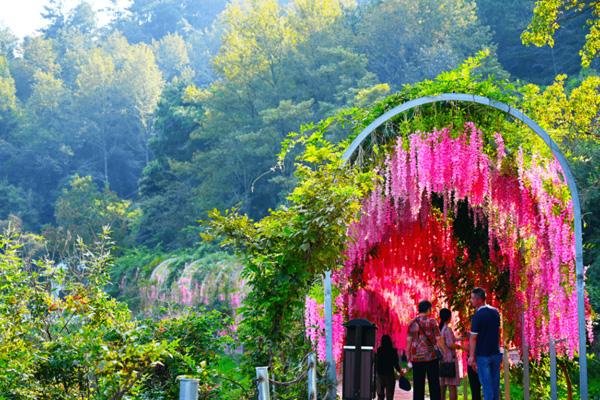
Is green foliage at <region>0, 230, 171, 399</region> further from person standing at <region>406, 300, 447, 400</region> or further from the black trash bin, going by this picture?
person standing at <region>406, 300, 447, 400</region>

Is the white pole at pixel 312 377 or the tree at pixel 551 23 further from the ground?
the tree at pixel 551 23

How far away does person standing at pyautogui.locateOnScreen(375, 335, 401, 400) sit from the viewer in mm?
12953

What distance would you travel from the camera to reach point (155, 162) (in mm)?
57219

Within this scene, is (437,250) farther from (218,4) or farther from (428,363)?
(218,4)

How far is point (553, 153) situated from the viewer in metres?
10.9

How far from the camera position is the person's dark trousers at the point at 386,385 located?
12.9 metres

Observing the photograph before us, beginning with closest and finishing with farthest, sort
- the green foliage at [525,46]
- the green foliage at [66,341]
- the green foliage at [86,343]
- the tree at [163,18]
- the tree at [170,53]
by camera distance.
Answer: the green foliage at [66,341], the green foliage at [86,343], the green foliage at [525,46], the tree at [170,53], the tree at [163,18]

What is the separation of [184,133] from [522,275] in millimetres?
47139

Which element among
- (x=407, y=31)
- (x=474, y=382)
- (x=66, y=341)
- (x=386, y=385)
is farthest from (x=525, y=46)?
(x=66, y=341)

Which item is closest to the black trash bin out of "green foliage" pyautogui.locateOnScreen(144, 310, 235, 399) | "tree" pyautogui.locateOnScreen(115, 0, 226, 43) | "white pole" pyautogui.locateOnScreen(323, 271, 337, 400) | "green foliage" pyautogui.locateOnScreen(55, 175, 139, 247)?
"white pole" pyautogui.locateOnScreen(323, 271, 337, 400)

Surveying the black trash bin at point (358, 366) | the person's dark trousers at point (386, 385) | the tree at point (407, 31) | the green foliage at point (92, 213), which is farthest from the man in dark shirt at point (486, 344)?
the tree at point (407, 31)

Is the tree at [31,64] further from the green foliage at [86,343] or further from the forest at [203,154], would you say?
the green foliage at [86,343]

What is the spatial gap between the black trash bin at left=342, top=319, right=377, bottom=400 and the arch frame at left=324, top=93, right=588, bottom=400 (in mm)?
1563

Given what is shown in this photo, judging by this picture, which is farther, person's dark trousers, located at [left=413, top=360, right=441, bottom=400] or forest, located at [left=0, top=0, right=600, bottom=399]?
person's dark trousers, located at [left=413, top=360, right=441, bottom=400]
